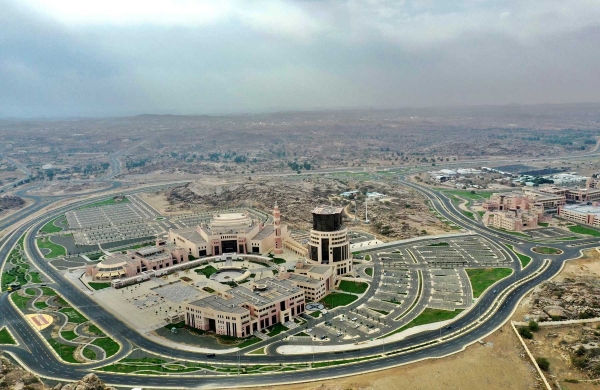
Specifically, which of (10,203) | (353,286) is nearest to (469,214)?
(353,286)

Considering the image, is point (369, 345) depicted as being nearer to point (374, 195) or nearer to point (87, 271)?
point (87, 271)

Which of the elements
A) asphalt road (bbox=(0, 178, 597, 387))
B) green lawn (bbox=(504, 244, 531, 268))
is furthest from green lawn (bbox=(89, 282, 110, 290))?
green lawn (bbox=(504, 244, 531, 268))

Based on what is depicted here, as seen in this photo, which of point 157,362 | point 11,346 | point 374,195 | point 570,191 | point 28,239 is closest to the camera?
point 157,362

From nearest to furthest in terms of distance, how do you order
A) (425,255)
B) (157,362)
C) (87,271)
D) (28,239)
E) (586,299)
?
(157,362) < (586,299) < (87,271) < (425,255) < (28,239)

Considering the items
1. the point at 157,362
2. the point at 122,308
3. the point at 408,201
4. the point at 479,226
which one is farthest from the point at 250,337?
the point at 408,201

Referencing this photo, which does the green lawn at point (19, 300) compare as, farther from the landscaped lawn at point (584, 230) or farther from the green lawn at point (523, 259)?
the landscaped lawn at point (584, 230)

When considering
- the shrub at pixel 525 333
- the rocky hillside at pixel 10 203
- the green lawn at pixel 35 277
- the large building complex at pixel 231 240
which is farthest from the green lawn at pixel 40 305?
the rocky hillside at pixel 10 203

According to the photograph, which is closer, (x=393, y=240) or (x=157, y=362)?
(x=157, y=362)
